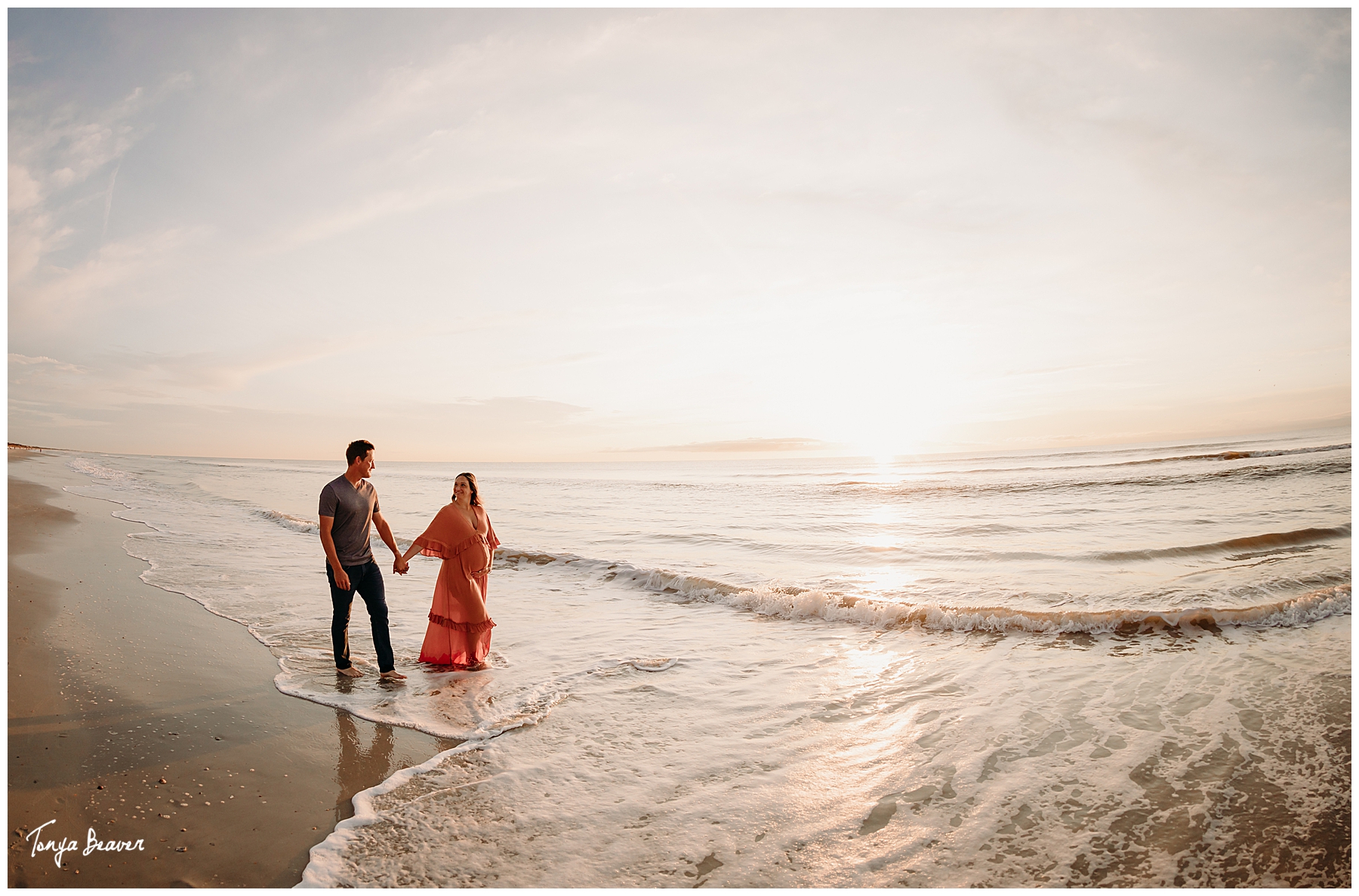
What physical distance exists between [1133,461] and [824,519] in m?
29.8

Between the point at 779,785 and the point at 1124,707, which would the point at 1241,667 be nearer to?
the point at 1124,707

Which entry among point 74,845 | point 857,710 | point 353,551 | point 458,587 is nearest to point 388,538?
point 353,551

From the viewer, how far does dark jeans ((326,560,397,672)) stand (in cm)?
595

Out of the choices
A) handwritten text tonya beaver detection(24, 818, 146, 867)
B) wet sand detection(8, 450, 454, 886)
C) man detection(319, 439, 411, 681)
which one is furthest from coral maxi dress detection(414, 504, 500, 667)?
handwritten text tonya beaver detection(24, 818, 146, 867)

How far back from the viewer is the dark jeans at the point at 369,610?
19.5ft

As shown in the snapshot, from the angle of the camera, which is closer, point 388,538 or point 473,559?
point 388,538

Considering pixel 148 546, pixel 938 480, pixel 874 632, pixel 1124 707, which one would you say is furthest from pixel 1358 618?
pixel 938 480

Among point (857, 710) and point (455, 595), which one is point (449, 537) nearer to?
point (455, 595)

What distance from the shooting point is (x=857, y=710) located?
5492 mm

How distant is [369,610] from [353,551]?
57 cm

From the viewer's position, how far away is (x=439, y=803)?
12.9 ft

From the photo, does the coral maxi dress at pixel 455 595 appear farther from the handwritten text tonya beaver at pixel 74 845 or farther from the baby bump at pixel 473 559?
the handwritten text tonya beaver at pixel 74 845

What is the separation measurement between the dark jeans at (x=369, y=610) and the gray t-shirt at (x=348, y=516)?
119mm

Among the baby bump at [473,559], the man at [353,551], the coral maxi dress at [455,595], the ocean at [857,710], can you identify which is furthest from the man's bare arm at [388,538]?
the ocean at [857,710]
